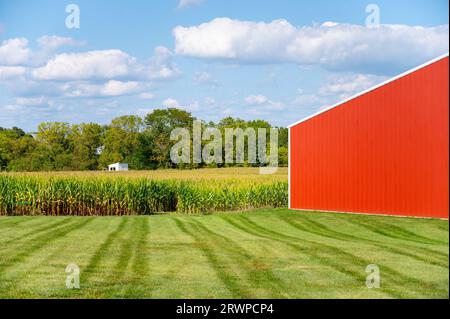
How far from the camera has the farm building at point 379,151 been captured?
13805 millimetres

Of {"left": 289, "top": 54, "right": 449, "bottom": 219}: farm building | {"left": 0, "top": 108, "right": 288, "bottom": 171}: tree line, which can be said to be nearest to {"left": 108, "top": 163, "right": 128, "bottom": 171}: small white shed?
{"left": 0, "top": 108, "right": 288, "bottom": 171}: tree line

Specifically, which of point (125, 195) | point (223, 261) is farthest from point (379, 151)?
point (125, 195)

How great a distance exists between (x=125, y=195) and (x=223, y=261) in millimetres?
13101

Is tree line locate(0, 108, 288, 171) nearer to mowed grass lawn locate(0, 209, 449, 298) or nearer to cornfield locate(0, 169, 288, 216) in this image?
cornfield locate(0, 169, 288, 216)

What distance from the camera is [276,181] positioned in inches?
914

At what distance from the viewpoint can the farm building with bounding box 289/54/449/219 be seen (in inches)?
543

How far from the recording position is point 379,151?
1554 centimetres

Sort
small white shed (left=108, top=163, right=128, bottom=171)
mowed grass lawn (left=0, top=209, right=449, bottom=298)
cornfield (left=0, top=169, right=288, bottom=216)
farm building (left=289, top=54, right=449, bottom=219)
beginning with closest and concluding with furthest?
mowed grass lawn (left=0, top=209, right=449, bottom=298), farm building (left=289, top=54, right=449, bottom=219), cornfield (left=0, top=169, right=288, bottom=216), small white shed (left=108, top=163, right=128, bottom=171)

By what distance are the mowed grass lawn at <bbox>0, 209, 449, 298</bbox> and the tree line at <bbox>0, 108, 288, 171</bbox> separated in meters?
20.1

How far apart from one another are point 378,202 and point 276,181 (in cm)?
747

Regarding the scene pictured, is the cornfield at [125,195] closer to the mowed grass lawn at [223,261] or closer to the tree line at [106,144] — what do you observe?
the mowed grass lawn at [223,261]

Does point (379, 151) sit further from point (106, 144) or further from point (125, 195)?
point (106, 144)
